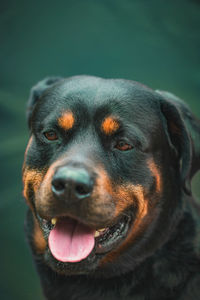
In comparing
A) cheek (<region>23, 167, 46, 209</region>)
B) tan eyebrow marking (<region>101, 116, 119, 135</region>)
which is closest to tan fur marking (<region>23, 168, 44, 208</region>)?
cheek (<region>23, 167, 46, 209</region>)

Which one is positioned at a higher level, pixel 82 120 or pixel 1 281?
pixel 82 120

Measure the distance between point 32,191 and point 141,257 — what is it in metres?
0.90

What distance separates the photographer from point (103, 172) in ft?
6.76

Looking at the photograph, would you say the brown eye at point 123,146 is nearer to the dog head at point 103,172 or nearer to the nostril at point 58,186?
the dog head at point 103,172

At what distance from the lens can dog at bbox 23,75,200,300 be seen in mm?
2076

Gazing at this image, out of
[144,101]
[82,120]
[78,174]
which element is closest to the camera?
[78,174]

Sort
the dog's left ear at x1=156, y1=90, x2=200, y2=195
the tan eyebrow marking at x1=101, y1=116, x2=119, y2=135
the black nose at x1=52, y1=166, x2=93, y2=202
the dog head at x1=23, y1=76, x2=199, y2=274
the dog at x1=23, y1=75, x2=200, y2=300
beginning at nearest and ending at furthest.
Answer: the black nose at x1=52, y1=166, x2=93, y2=202
the dog head at x1=23, y1=76, x2=199, y2=274
the dog at x1=23, y1=75, x2=200, y2=300
the tan eyebrow marking at x1=101, y1=116, x2=119, y2=135
the dog's left ear at x1=156, y1=90, x2=200, y2=195

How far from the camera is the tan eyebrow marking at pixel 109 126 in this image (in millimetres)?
2240

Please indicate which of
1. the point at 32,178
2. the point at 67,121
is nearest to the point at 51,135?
the point at 67,121

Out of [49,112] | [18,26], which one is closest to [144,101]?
[49,112]

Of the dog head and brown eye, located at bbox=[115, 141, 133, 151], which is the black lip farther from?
brown eye, located at bbox=[115, 141, 133, 151]

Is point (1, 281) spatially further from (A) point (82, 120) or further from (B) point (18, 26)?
(B) point (18, 26)

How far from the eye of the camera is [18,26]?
4316 mm

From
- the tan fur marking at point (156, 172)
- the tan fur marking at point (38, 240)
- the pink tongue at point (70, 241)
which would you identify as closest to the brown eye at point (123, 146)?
the tan fur marking at point (156, 172)
